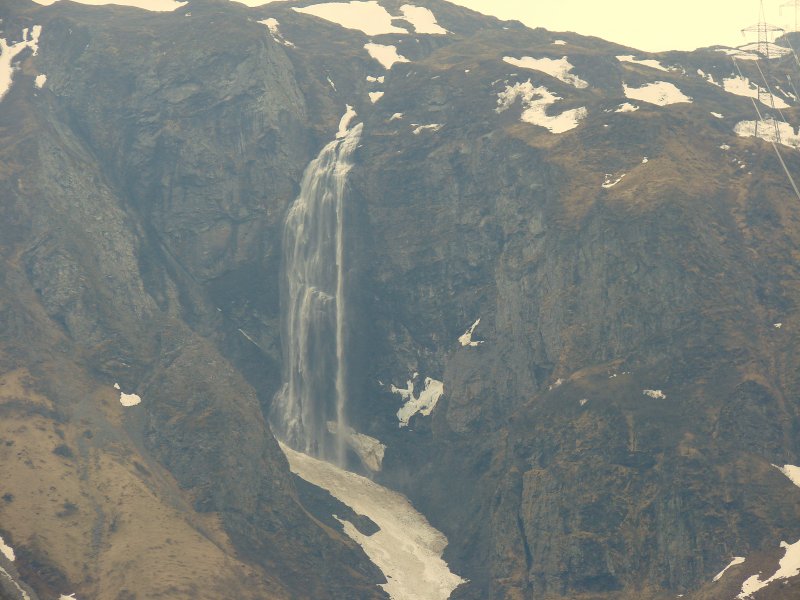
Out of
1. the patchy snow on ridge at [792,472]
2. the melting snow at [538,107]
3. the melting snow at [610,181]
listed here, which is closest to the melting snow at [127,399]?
the melting snow at [610,181]

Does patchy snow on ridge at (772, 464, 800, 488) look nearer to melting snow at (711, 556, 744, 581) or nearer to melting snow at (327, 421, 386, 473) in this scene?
melting snow at (711, 556, 744, 581)

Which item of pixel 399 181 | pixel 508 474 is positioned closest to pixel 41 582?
pixel 508 474

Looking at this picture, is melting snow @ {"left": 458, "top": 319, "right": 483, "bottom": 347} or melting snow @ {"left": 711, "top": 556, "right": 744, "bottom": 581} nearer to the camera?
melting snow @ {"left": 711, "top": 556, "right": 744, "bottom": 581}

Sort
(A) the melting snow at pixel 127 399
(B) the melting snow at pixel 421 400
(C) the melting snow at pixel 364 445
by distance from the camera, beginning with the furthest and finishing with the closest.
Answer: (B) the melting snow at pixel 421 400
(C) the melting snow at pixel 364 445
(A) the melting snow at pixel 127 399

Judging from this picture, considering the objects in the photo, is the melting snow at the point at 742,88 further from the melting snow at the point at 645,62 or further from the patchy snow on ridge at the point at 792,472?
the patchy snow on ridge at the point at 792,472

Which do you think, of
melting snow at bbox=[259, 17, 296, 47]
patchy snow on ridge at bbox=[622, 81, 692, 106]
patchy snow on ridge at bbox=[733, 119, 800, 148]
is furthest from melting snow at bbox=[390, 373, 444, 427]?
melting snow at bbox=[259, 17, 296, 47]
